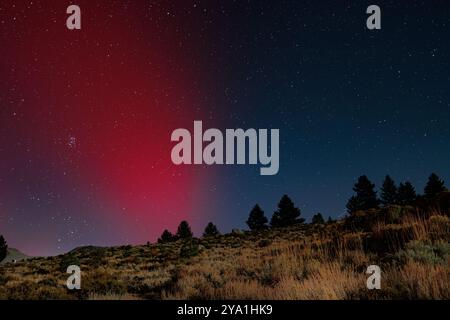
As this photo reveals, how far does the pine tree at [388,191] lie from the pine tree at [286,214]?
43.3ft

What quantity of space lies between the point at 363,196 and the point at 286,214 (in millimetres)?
10781

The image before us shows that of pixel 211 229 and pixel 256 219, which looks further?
pixel 211 229

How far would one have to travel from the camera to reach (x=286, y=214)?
174ft

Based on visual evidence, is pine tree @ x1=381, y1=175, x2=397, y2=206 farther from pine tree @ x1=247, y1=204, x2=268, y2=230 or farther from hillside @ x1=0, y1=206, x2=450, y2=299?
hillside @ x1=0, y1=206, x2=450, y2=299

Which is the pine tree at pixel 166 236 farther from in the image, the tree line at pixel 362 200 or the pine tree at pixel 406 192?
the pine tree at pixel 406 192

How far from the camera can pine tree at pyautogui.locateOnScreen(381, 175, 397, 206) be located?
57.5m

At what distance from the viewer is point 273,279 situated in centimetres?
845

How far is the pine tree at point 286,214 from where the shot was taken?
173ft

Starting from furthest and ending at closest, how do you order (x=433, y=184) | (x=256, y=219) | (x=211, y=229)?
(x=211, y=229), (x=256, y=219), (x=433, y=184)

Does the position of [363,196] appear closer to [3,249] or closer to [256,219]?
[256,219]

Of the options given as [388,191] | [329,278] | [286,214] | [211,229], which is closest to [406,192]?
[388,191]
